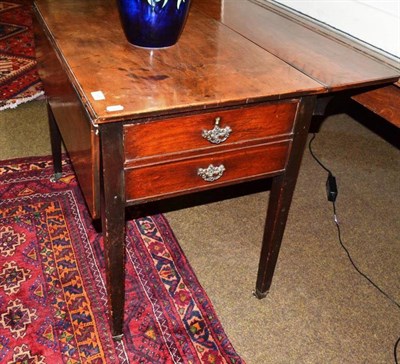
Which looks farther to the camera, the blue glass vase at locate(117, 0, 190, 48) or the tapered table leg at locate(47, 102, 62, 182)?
the tapered table leg at locate(47, 102, 62, 182)

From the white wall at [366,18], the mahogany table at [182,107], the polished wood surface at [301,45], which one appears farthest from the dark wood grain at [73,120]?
the white wall at [366,18]

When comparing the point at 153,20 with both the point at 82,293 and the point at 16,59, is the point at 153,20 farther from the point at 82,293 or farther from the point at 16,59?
the point at 16,59

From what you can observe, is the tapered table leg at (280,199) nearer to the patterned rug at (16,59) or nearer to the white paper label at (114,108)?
the white paper label at (114,108)

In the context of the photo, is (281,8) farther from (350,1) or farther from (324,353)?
(324,353)

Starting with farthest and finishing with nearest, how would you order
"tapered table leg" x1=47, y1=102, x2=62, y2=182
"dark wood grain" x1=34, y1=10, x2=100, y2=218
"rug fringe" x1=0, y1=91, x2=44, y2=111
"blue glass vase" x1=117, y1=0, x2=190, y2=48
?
1. "rug fringe" x1=0, y1=91, x2=44, y2=111
2. "tapered table leg" x1=47, y1=102, x2=62, y2=182
3. "blue glass vase" x1=117, y1=0, x2=190, y2=48
4. "dark wood grain" x1=34, y1=10, x2=100, y2=218

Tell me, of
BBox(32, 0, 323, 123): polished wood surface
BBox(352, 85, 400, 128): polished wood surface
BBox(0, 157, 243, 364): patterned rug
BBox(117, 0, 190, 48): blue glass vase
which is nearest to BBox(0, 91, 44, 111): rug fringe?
BBox(0, 157, 243, 364): patterned rug

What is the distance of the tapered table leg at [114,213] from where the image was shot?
3.20 feet

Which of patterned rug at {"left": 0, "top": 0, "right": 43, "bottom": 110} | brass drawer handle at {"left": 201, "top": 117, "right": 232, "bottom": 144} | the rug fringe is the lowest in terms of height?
the rug fringe

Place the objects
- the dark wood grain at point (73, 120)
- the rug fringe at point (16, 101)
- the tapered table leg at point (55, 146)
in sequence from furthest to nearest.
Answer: the rug fringe at point (16, 101) < the tapered table leg at point (55, 146) < the dark wood grain at point (73, 120)

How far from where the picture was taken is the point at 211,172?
3.75 ft

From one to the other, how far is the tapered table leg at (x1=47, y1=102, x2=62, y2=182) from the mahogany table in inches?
14.9

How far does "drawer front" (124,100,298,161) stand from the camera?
1.01 metres

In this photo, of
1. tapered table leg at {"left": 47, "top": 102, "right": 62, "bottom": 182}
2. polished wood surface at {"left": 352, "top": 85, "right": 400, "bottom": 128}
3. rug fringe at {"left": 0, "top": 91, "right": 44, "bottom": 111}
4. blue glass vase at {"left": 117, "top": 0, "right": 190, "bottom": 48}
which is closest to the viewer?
blue glass vase at {"left": 117, "top": 0, "right": 190, "bottom": 48}

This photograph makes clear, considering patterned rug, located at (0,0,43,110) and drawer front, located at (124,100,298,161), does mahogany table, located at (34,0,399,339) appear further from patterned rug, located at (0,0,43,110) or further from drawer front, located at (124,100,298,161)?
patterned rug, located at (0,0,43,110)
